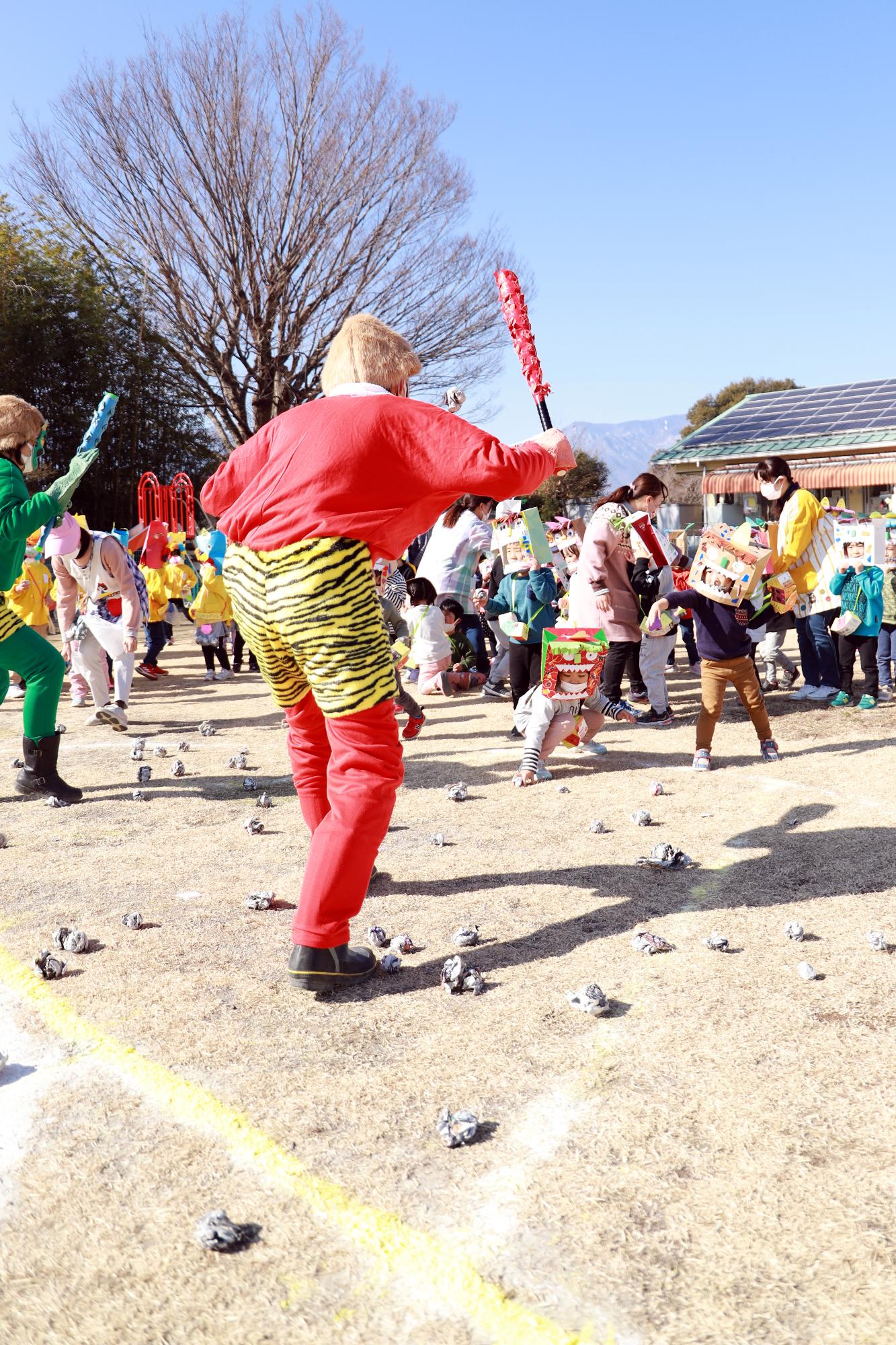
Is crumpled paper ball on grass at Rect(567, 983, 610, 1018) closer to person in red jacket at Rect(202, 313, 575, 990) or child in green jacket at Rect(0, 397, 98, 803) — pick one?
person in red jacket at Rect(202, 313, 575, 990)

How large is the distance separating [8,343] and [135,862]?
22331mm

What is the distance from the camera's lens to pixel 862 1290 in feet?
6.56

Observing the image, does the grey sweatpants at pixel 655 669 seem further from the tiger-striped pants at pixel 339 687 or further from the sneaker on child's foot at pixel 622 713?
the tiger-striped pants at pixel 339 687

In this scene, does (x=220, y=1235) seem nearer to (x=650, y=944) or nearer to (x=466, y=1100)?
(x=466, y=1100)

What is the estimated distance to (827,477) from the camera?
22.7 meters

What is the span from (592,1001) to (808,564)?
707 cm

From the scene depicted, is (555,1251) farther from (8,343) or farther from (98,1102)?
(8,343)

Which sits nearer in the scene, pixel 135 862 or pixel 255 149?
pixel 135 862

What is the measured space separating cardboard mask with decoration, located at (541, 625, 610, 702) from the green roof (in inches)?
665

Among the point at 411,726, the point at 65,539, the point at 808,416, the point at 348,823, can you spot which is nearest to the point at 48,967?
the point at 348,823

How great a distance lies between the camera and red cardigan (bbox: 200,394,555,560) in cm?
328

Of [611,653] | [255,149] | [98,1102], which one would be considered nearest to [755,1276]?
[98,1102]

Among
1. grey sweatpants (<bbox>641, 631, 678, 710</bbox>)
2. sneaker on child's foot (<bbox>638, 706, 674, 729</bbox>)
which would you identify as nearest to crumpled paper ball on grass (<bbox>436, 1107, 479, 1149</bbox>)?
sneaker on child's foot (<bbox>638, 706, 674, 729</bbox>)

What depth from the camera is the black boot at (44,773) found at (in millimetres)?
6156
